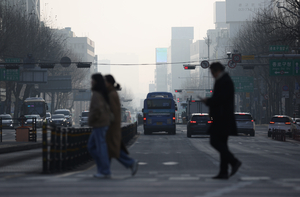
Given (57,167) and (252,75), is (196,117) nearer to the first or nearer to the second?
(57,167)

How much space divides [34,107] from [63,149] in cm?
5163

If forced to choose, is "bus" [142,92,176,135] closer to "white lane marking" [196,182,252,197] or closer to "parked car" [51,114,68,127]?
"parked car" [51,114,68,127]

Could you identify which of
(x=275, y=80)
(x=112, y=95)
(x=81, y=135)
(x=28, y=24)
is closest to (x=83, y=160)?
(x=81, y=135)

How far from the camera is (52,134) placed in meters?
10.7

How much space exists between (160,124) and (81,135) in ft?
88.9

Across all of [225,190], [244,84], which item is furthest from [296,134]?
[244,84]

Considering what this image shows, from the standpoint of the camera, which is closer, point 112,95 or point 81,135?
point 112,95

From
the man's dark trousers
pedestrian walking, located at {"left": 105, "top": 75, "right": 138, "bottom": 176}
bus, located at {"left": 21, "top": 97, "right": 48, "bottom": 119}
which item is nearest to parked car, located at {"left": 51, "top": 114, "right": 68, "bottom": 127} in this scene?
bus, located at {"left": 21, "top": 97, "right": 48, "bottom": 119}

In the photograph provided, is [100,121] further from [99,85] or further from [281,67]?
[281,67]

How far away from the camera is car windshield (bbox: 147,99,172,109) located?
Answer: 41.1m

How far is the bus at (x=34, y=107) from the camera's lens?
202ft

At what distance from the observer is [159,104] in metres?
41.2

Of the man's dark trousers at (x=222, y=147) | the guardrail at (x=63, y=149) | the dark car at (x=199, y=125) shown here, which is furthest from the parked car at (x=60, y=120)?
the man's dark trousers at (x=222, y=147)

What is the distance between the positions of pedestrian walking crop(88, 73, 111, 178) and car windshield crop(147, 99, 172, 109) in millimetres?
32152
